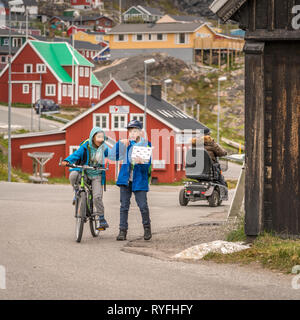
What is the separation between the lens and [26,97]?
89.3m

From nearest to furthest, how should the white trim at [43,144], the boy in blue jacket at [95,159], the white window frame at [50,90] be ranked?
the boy in blue jacket at [95,159] → the white trim at [43,144] → the white window frame at [50,90]

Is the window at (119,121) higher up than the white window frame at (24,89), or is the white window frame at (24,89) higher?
the white window frame at (24,89)

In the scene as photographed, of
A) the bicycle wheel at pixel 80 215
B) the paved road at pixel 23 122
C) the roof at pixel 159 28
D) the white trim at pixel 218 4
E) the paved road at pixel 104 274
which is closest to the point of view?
the paved road at pixel 104 274

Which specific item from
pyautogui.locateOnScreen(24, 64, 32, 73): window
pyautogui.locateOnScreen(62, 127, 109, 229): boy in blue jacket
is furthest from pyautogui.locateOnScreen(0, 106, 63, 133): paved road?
pyautogui.locateOnScreen(62, 127, 109, 229): boy in blue jacket

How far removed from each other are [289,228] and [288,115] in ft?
4.94

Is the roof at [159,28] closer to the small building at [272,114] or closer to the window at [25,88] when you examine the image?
the window at [25,88]

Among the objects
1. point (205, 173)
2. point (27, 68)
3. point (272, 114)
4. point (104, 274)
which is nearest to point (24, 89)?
point (27, 68)

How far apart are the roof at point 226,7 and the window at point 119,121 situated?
155 feet

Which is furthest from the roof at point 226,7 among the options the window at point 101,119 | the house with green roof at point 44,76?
the house with green roof at point 44,76

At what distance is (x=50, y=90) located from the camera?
9044cm

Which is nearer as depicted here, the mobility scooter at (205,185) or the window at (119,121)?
the mobility scooter at (205,185)

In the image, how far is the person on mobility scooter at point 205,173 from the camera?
21969 mm

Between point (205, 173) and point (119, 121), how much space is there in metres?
37.2

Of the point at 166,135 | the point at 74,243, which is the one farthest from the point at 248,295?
the point at 166,135
